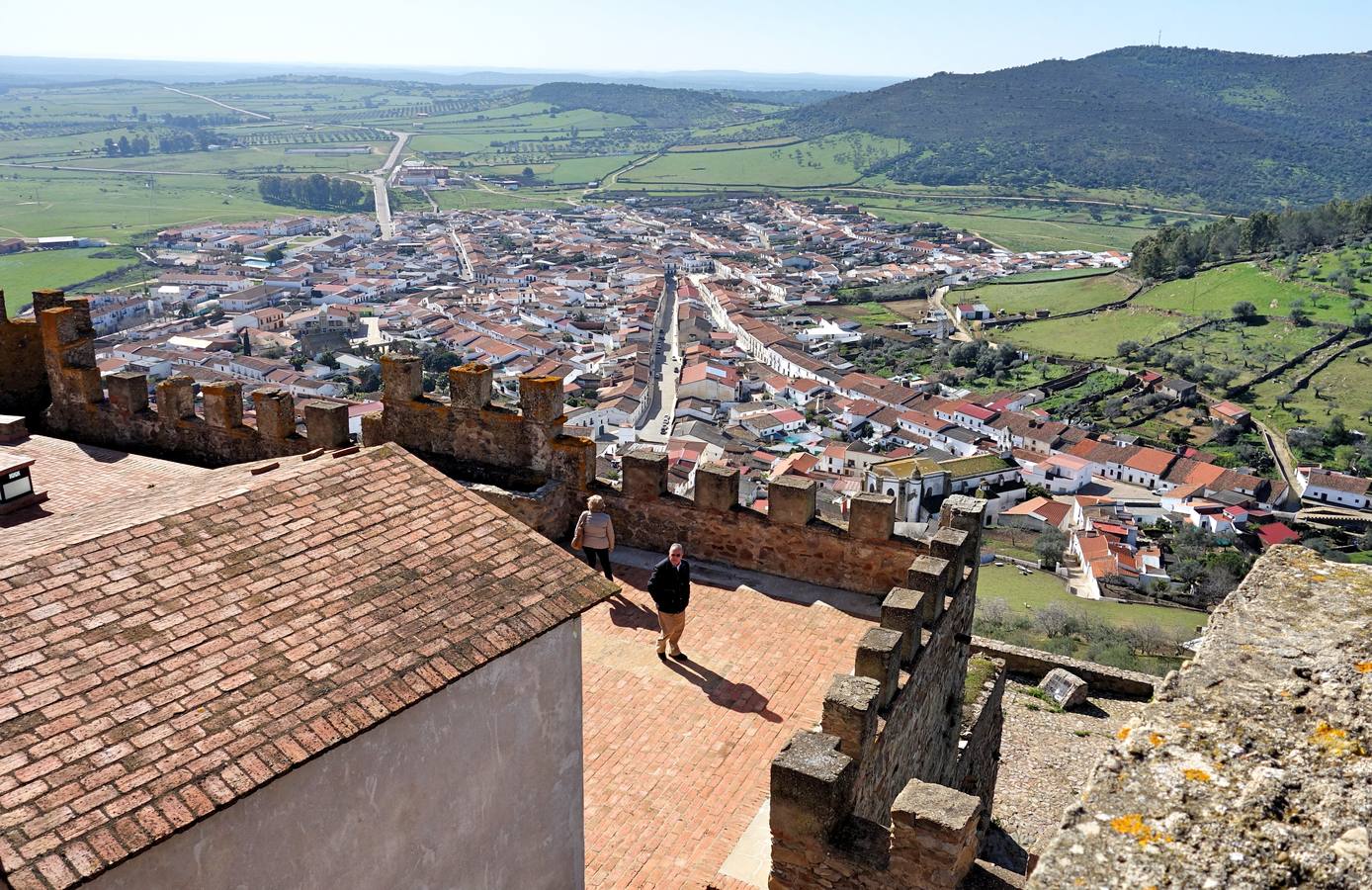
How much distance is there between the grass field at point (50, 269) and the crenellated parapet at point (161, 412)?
237ft

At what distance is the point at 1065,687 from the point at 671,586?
479 inches

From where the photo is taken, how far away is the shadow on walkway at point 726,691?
26.2ft

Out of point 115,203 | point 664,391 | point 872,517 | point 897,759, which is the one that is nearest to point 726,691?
point 897,759

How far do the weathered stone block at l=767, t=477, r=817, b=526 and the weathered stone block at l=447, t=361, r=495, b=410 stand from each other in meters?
3.01

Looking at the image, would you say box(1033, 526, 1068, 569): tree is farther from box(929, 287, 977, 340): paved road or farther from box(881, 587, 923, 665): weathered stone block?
box(929, 287, 977, 340): paved road

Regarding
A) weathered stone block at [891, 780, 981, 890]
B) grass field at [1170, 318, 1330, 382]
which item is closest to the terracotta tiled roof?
weathered stone block at [891, 780, 981, 890]

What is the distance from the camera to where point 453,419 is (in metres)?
10.5

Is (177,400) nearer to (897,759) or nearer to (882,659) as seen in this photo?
(882,659)

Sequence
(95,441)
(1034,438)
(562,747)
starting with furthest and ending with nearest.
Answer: (1034,438)
(95,441)
(562,747)

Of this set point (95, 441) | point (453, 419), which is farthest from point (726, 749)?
point (95, 441)

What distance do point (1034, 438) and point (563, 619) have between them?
2527 inches

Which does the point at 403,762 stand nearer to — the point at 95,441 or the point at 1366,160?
the point at 95,441

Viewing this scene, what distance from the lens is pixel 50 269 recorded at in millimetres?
91250

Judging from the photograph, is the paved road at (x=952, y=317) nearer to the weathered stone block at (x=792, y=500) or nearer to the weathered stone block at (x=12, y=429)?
the weathered stone block at (x=792, y=500)
